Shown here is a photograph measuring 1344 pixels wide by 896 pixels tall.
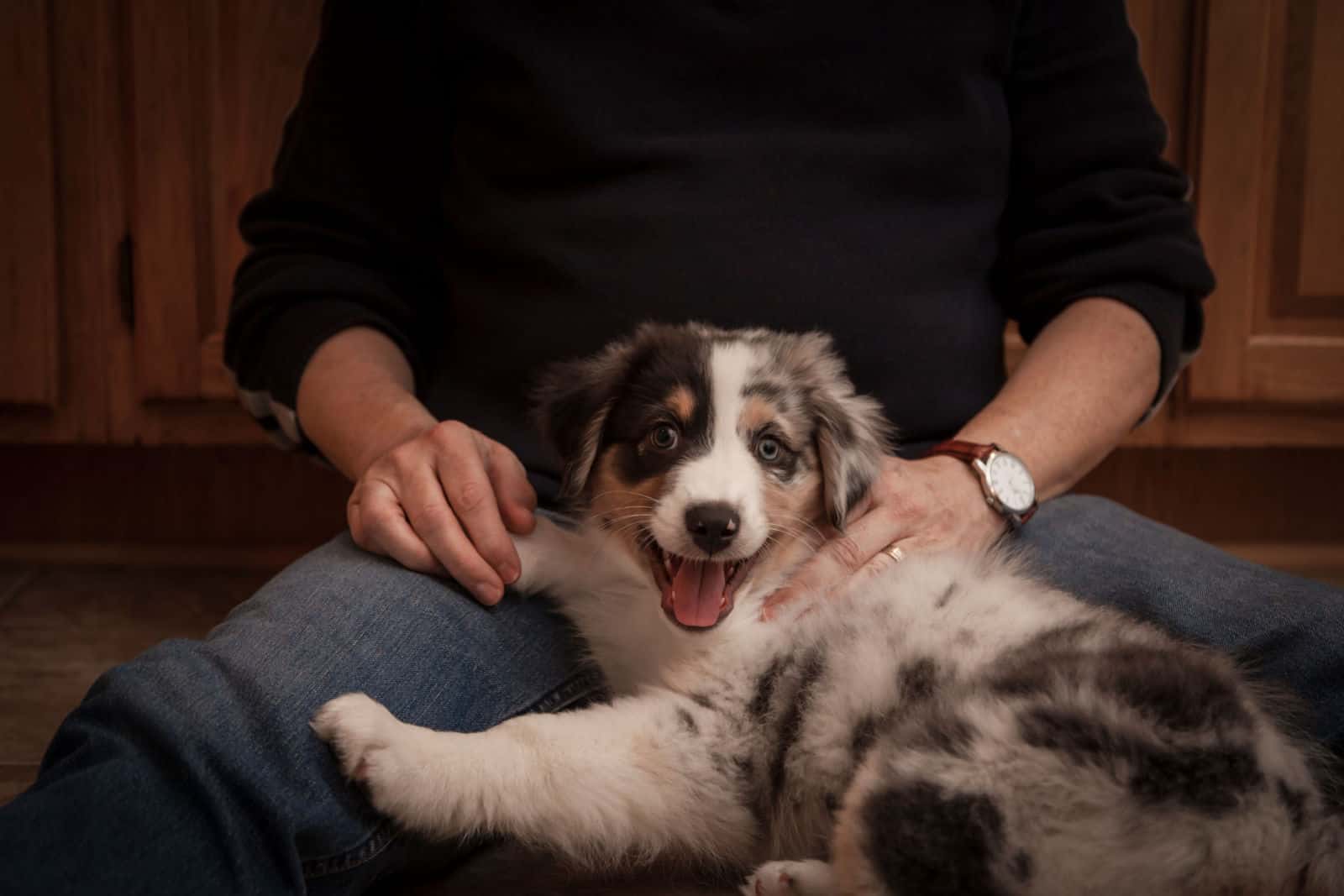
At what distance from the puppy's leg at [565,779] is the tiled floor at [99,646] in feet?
0.60

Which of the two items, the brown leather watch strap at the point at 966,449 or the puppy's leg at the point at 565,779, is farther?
the brown leather watch strap at the point at 966,449

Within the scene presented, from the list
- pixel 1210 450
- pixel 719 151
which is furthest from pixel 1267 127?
pixel 719 151

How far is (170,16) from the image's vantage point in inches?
125

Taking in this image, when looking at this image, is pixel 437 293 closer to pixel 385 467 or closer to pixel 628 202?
pixel 628 202

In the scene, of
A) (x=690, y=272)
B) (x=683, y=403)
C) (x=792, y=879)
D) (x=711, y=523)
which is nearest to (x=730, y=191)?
(x=690, y=272)

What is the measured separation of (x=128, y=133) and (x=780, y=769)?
2.67 metres

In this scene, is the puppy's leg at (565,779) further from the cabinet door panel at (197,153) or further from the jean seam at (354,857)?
the cabinet door panel at (197,153)

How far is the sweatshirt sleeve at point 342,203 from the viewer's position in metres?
2.29

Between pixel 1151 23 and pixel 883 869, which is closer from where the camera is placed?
pixel 883 869

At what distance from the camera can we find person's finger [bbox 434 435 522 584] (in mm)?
1785

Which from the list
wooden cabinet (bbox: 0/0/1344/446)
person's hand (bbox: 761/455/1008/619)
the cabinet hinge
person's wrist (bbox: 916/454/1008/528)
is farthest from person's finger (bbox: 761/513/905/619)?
the cabinet hinge

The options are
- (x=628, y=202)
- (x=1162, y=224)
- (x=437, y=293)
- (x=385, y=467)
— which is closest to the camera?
(x=385, y=467)

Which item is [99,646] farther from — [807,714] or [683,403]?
[807,714]

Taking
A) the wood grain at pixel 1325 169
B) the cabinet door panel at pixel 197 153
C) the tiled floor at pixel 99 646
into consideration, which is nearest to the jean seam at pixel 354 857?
the tiled floor at pixel 99 646
